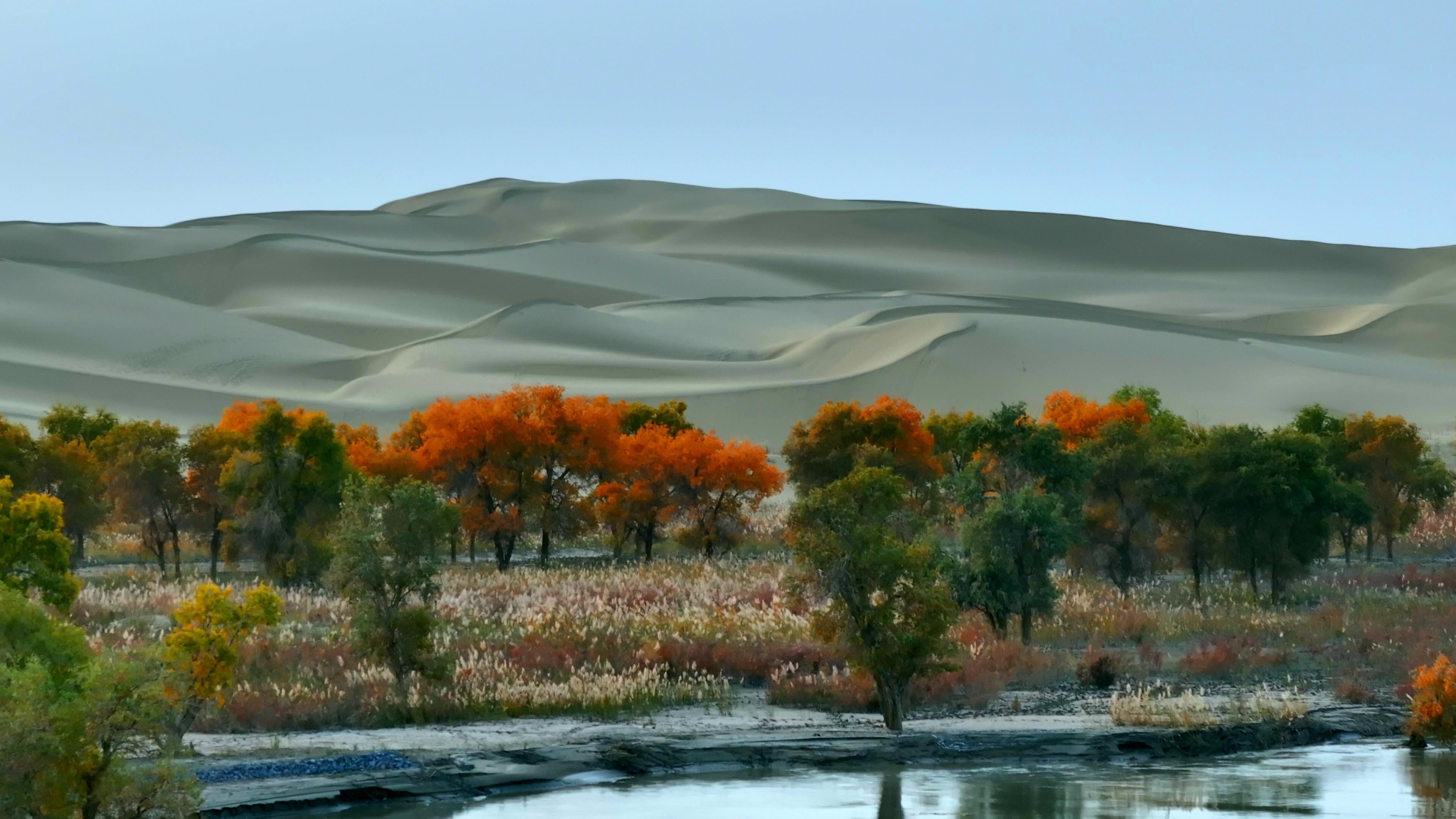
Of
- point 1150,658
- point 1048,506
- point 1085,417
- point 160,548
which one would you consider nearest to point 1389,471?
point 1085,417

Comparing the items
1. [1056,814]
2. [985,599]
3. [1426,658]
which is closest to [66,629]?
[1056,814]

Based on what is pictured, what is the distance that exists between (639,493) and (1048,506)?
18.8m

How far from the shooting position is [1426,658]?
98.0ft

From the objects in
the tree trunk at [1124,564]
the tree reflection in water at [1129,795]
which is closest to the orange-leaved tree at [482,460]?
the tree trunk at [1124,564]

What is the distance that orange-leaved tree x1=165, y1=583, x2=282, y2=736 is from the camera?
19.0m

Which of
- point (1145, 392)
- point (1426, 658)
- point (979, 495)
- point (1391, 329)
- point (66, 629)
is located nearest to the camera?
point (66, 629)

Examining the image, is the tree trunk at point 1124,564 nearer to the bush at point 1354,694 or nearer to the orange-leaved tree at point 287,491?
the bush at point 1354,694

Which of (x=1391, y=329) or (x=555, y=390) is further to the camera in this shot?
(x=1391, y=329)

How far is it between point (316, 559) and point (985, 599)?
51.1ft

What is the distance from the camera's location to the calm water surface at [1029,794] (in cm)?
2011

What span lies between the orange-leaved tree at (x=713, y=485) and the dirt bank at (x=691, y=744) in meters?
25.0

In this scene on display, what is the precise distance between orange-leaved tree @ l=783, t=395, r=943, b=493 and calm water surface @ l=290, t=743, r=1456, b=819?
31739 mm

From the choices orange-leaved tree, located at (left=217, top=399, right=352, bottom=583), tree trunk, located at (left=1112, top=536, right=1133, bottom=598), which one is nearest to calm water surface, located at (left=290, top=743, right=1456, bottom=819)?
tree trunk, located at (left=1112, top=536, right=1133, bottom=598)

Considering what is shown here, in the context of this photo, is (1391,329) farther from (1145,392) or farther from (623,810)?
(623,810)
